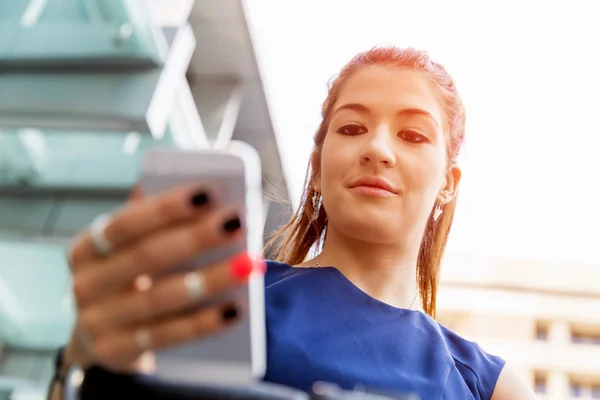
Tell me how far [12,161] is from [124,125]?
1.80 feet

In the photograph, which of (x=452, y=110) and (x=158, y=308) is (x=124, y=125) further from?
(x=158, y=308)

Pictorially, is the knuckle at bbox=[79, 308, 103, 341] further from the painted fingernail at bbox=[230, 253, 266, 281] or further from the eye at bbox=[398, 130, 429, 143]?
the eye at bbox=[398, 130, 429, 143]

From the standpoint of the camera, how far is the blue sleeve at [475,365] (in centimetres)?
78

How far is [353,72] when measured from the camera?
3.11ft

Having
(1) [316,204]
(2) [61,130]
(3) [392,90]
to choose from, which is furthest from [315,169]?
(2) [61,130]

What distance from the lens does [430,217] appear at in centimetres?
104

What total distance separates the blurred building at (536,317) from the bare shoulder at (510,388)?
923 inches

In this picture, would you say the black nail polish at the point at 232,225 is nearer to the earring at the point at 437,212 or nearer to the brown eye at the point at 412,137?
the brown eye at the point at 412,137

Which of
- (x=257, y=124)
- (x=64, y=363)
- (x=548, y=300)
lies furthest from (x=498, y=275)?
(x=64, y=363)

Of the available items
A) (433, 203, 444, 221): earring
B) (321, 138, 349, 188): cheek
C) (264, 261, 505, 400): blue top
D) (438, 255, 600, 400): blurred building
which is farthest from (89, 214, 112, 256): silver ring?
(438, 255, 600, 400): blurred building

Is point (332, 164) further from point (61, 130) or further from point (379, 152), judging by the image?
point (61, 130)

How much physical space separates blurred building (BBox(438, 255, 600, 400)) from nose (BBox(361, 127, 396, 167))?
23530mm

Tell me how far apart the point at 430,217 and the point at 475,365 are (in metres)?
0.30

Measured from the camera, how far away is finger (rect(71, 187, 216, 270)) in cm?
43
